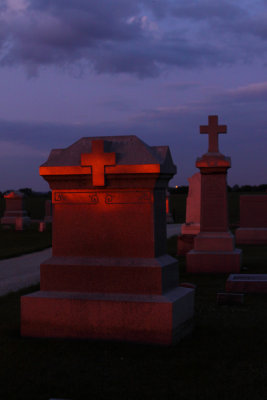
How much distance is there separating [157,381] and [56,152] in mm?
2870

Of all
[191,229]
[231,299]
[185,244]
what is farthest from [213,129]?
[191,229]

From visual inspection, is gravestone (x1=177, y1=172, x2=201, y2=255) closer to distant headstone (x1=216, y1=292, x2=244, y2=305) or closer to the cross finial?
the cross finial

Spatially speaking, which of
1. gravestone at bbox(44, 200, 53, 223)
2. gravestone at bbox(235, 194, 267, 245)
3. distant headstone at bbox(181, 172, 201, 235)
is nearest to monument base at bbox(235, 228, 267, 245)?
gravestone at bbox(235, 194, 267, 245)

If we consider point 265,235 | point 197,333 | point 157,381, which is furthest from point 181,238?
point 157,381

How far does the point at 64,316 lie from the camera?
5238mm

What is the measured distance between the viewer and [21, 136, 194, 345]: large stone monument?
5.09m

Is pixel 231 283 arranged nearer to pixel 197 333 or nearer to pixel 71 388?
pixel 197 333

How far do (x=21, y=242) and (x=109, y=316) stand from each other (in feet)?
53.1

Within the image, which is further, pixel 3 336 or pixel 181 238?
pixel 181 238

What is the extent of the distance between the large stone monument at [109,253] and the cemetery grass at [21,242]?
1043 centimetres

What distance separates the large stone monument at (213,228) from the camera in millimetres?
11258

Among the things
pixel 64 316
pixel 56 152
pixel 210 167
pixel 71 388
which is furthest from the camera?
pixel 210 167

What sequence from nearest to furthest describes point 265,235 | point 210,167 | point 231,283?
point 231,283
point 210,167
point 265,235

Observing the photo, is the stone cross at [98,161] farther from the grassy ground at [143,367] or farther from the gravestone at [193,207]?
the gravestone at [193,207]
